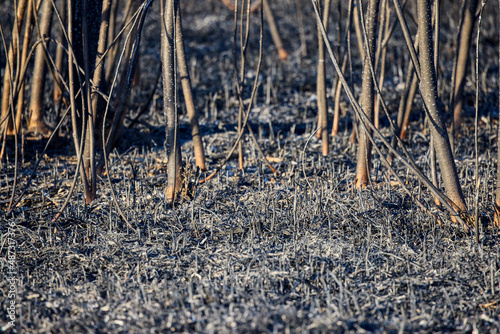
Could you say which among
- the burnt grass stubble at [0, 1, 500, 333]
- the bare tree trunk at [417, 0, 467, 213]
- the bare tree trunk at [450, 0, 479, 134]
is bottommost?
the burnt grass stubble at [0, 1, 500, 333]

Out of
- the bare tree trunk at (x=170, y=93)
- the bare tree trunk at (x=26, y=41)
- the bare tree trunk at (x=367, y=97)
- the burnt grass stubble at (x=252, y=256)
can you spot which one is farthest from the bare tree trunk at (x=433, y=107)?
the bare tree trunk at (x=26, y=41)

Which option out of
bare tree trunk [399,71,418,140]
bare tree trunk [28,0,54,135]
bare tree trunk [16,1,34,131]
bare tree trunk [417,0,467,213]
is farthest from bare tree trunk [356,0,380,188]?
bare tree trunk [28,0,54,135]

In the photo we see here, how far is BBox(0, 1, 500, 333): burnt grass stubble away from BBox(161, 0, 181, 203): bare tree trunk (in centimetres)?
12

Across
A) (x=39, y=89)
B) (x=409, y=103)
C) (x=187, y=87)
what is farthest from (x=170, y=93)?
(x=409, y=103)

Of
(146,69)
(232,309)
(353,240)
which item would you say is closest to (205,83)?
(146,69)

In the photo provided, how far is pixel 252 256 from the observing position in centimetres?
248

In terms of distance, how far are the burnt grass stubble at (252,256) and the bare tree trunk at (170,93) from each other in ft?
0.40

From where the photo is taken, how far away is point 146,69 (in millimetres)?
6891

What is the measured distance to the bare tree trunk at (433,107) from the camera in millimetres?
2447

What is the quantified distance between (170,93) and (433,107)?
1.51m

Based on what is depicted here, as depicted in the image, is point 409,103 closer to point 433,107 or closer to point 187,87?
point 433,107

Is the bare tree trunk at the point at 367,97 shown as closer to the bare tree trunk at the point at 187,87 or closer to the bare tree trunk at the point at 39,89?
the bare tree trunk at the point at 187,87

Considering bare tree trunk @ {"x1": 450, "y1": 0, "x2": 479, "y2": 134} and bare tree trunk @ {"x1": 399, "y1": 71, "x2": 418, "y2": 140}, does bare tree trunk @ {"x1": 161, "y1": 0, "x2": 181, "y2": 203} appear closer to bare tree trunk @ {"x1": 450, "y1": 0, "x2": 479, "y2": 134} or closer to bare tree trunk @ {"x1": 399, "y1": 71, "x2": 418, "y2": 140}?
bare tree trunk @ {"x1": 399, "y1": 71, "x2": 418, "y2": 140}

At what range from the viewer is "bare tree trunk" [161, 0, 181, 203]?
2877 millimetres
